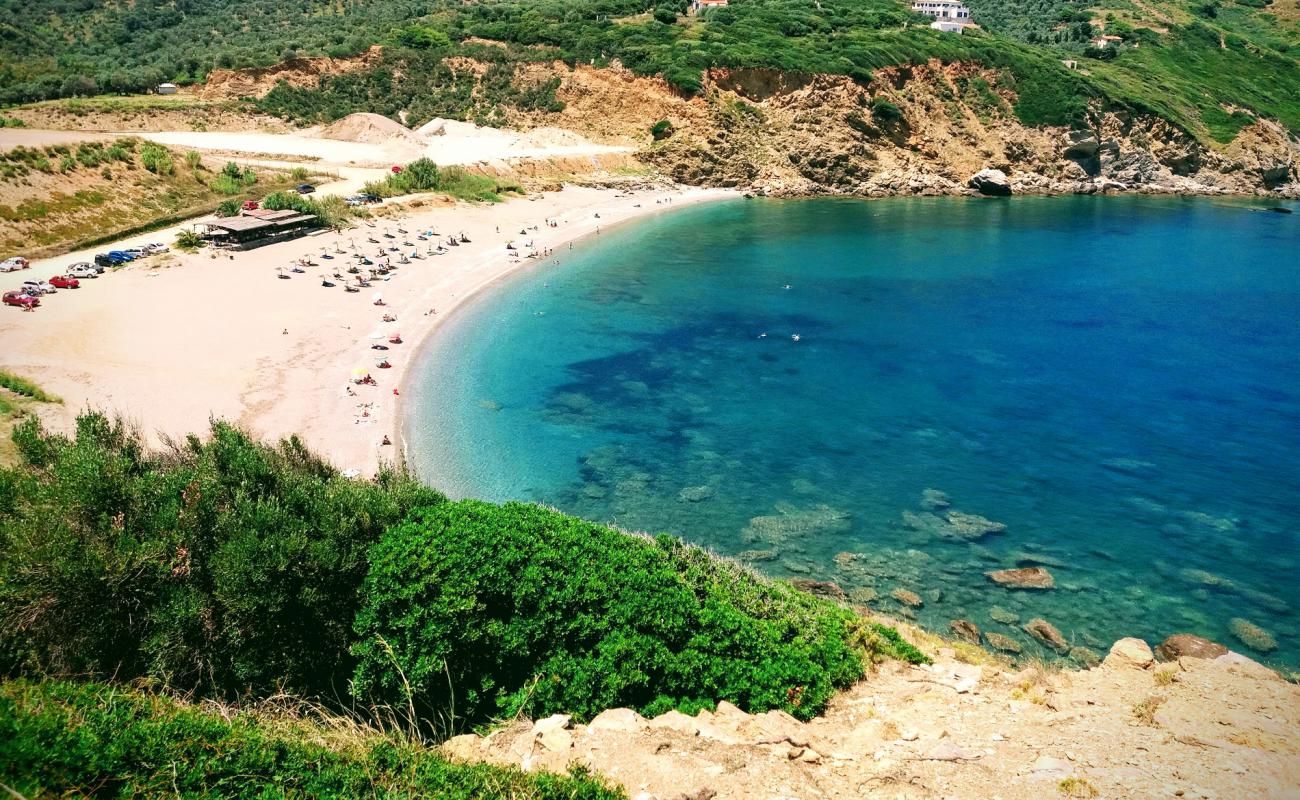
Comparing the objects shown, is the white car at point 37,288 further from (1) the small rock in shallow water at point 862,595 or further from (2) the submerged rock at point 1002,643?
(2) the submerged rock at point 1002,643

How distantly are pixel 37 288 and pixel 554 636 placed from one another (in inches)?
1688

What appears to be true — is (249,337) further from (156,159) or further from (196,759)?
(156,159)

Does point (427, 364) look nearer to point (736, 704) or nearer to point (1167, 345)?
point (736, 704)

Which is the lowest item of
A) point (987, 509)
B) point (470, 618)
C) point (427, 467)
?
point (987, 509)

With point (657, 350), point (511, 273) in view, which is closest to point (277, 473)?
point (657, 350)

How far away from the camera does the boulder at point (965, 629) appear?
20219mm

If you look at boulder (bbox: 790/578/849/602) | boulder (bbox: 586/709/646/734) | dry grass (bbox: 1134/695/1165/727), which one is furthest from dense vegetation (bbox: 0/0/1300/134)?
boulder (bbox: 586/709/646/734)

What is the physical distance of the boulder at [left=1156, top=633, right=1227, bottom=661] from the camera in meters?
18.0

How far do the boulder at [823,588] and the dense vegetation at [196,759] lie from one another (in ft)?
42.5

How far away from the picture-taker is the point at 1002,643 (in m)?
20.1

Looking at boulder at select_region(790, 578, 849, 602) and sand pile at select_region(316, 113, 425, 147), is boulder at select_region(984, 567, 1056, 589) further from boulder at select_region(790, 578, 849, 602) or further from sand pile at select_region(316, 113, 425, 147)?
sand pile at select_region(316, 113, 425, 147)

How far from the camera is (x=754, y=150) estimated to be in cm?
9038

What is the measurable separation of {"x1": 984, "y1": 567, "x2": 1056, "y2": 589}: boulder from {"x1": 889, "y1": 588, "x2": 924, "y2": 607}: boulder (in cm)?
304

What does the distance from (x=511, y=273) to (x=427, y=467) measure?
29.8 m
